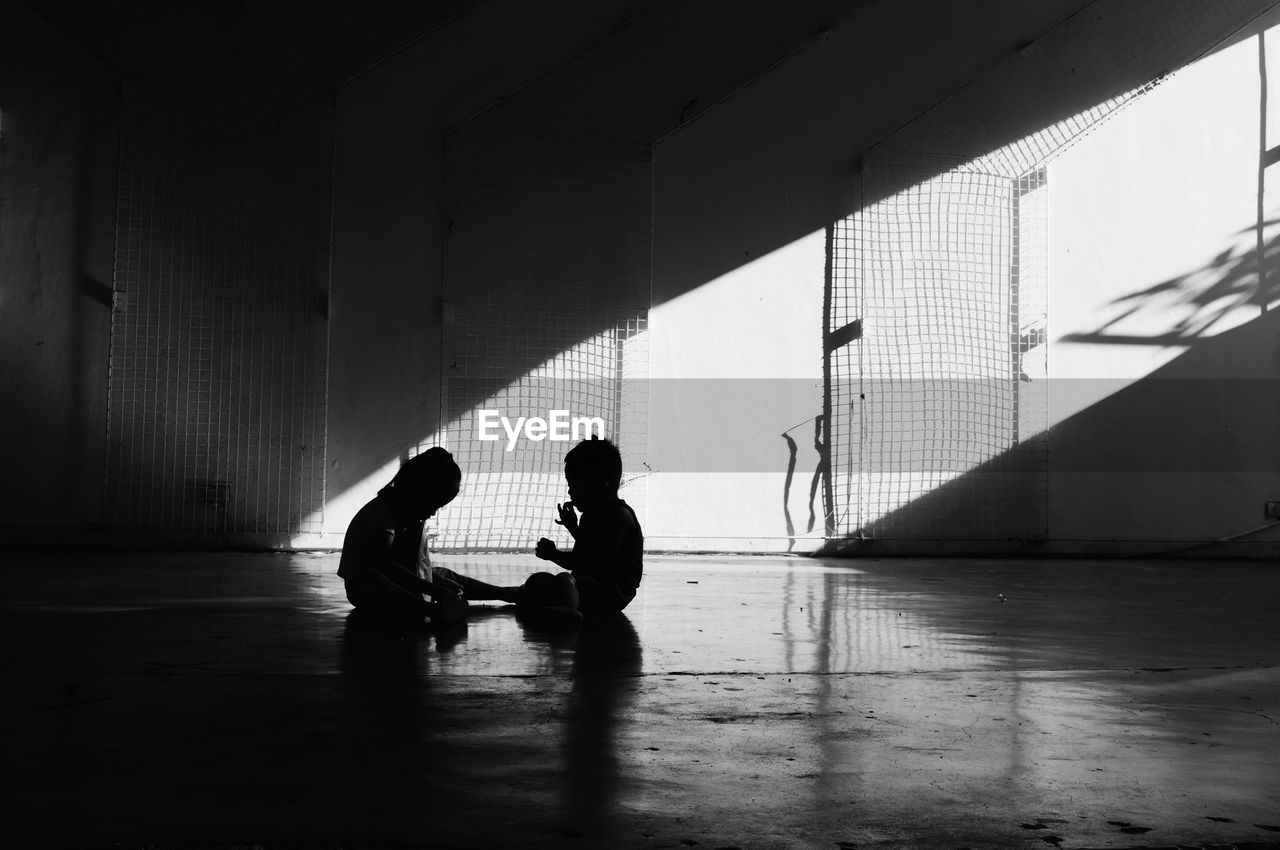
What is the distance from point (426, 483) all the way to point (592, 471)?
0.54 m

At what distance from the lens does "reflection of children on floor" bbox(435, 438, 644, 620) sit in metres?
3.83

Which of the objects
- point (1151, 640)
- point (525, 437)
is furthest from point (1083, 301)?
point (1151, 640)

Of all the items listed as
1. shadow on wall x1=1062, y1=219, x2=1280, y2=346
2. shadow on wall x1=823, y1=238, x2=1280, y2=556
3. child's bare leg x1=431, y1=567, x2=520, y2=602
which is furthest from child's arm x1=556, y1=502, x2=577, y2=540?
shadow on wall x1=1062, y1=219, x2=1280, y2=346

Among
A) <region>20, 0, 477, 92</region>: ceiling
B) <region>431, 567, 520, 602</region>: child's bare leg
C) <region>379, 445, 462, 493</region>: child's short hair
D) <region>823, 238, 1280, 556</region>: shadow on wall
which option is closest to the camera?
<region>379, 445, 462, 493</region>: child's short hair

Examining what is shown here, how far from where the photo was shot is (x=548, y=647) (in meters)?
3.31

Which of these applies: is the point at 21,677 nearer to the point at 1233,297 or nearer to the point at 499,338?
the point at 499,338

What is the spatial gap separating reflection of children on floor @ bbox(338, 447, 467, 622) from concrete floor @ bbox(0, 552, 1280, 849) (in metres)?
0.11

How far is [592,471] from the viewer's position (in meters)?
3.89

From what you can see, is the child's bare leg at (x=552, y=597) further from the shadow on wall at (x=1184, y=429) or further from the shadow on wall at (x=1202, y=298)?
the shadow on wall at (x=1202, y=298)

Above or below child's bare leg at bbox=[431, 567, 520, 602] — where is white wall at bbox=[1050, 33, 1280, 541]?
above

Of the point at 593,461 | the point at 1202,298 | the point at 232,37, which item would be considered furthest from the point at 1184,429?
the point at 232,37

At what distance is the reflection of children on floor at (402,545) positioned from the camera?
3.74 m

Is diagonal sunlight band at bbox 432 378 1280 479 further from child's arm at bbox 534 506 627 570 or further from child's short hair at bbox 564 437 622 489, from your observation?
child's short hair at bbox 564 437 622 489

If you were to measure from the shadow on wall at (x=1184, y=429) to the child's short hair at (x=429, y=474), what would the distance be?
5.59m
